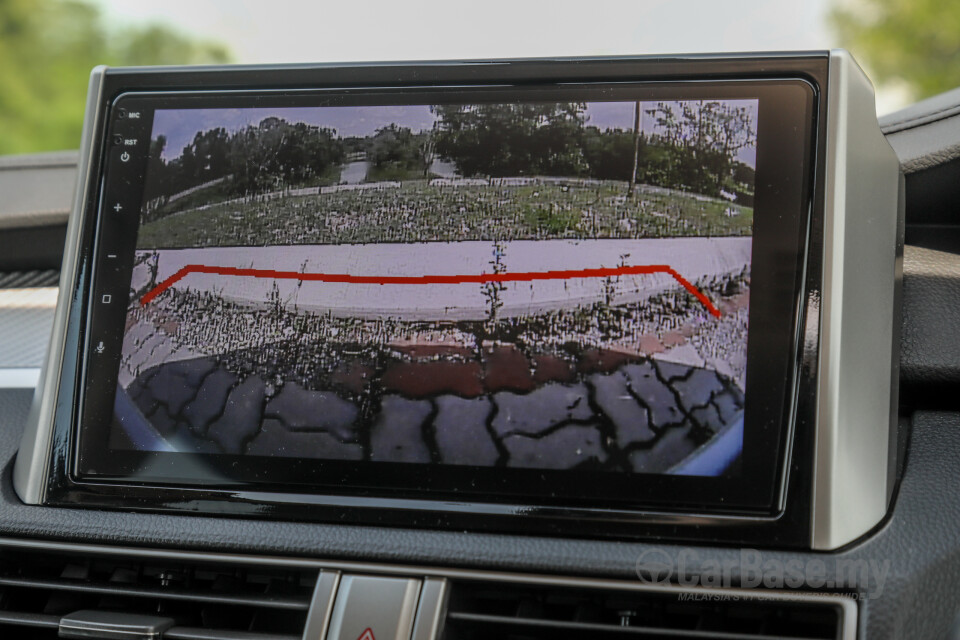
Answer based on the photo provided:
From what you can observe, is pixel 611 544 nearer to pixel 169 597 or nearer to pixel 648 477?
pixel 648 477

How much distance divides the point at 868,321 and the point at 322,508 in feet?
2.86

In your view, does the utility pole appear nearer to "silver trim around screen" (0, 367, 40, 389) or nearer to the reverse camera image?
the reverse camera image

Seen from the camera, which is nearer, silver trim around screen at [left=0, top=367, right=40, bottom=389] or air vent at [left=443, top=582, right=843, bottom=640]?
air vent at [left=443, top=582, right=843, bottom=640]

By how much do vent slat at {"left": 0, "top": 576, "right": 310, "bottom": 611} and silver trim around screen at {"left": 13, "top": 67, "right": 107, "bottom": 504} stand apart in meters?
0.13

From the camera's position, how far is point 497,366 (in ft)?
4.28

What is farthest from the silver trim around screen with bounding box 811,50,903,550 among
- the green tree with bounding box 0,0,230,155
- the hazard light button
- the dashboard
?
the green tree with bounding box 0,0,230,155

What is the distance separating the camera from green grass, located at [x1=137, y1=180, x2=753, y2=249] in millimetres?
1296

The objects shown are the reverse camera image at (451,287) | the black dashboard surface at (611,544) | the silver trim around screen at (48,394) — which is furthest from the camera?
the silver trim around screen at (48,394)

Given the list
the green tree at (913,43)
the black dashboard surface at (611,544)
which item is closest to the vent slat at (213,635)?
the black dashboard surface at (611,544)

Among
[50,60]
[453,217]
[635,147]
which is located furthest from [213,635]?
[50,60]

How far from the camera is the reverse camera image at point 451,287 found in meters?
1.27
